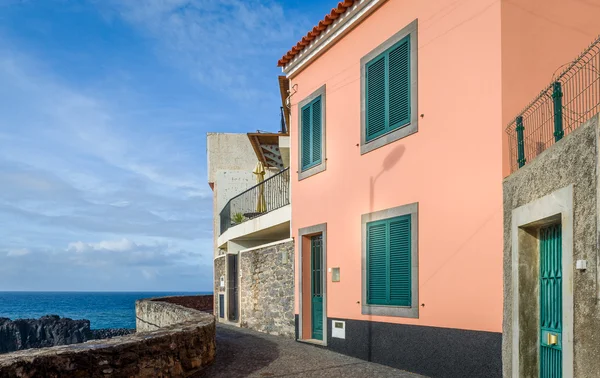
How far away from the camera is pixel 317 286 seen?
46.4ft

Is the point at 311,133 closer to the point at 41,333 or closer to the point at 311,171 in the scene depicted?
the point at 311,171

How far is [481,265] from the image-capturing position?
346 inches

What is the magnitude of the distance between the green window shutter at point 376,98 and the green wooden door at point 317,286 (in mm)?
3482

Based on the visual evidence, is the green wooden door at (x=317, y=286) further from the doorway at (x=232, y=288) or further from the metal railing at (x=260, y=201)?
the doorway at (x=232, y=288)

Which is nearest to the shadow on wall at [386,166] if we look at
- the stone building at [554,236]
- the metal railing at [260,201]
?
the stone building at [554,236]

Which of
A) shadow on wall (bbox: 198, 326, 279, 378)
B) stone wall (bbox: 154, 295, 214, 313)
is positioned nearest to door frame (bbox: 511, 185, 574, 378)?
shadow on wall (bbox: 198, 326, 279, 378)

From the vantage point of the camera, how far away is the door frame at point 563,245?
6086mm

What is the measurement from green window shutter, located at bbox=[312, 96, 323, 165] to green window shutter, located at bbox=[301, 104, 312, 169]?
197mm

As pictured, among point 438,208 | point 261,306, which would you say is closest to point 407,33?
point 438,208

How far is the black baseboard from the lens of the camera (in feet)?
28.1

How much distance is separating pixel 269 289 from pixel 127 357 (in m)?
8.64

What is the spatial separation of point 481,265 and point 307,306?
628 cm

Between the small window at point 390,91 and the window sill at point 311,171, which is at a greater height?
the small window at point 390,91

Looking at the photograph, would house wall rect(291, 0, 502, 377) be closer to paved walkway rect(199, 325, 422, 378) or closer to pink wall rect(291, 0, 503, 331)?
pink wall rect(291, 0, 503, 331)
